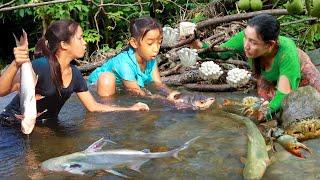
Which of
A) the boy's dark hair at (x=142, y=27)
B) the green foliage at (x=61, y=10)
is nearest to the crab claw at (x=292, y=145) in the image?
the boy's dark hair at (x=142, y=27)

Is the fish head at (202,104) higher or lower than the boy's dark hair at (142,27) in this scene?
lower

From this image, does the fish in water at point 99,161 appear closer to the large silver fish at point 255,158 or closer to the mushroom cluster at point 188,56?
the large silver fish at point 255,158

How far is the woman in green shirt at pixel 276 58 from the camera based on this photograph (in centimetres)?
470

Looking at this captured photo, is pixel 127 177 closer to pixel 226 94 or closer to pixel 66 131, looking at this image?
pixel 66 131

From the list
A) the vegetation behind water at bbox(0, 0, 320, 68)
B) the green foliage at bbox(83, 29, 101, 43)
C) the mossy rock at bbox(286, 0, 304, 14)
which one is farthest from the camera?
the green foliage at bbox(83, 29, 101, 43)

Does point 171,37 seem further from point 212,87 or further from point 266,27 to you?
point 266,27

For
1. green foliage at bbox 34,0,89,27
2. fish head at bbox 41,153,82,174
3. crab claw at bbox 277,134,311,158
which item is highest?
green foliage at bbox 34,0,89,27

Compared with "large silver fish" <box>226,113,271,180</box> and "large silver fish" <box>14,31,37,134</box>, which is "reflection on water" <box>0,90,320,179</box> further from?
"large silver fish" <box>14,31,37,134</box>

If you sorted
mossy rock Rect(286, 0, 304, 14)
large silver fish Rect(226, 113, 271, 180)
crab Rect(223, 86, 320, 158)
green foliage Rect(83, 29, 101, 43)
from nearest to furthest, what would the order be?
large silver fish Rect(226, 113, 271, 180) → mossy rock Rect(286, 0, 304, 14) → crab Rect(223, 86, 320, 158) → green foliage Rect(83, 29, 101, 43)

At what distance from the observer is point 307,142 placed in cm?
401

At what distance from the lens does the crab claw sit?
3552 millimetres

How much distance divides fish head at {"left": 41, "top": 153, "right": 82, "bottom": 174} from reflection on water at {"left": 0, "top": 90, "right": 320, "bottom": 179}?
0.05 metres

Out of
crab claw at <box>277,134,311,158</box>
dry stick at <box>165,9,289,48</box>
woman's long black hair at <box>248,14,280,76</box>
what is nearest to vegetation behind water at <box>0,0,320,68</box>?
dry stick at <box>165,9,289,48</box>

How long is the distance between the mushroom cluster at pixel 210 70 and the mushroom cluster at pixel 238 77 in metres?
0.22
